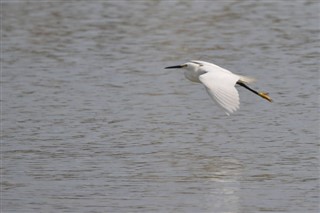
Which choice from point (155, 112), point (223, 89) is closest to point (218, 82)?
point (223, 89)

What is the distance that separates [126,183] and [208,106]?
2.38 m

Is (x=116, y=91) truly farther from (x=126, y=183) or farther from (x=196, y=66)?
(x=126, y=183)

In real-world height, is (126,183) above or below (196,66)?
below

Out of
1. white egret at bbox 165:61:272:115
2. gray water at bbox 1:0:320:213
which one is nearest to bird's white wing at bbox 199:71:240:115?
white egret at bbox 165:61:272:115

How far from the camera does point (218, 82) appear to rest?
6660mm

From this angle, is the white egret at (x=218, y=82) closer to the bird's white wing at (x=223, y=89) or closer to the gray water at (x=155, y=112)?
the bird's white wing at (x=223, y=89)

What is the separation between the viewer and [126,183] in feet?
22.2

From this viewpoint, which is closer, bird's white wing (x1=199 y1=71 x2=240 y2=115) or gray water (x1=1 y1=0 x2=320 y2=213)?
bird's white wing (x1=199 y1=71 x2=240 y2=115)

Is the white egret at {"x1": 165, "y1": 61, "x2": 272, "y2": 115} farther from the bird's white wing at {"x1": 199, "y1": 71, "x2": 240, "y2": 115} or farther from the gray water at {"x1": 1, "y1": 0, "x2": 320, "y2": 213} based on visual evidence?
the gray water at {"x1": 1, "y1": 0, "x2": 320, "y2": 213}

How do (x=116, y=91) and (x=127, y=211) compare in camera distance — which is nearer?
(x=127, y=211)

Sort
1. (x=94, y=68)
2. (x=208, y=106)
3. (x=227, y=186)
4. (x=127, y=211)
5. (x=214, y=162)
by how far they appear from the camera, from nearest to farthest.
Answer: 1. (x=127, y=211)
2. (x=227, y=186)
3. (x=214, y=162)
4. (x=208, y=106)
5. (x=94, y=68)

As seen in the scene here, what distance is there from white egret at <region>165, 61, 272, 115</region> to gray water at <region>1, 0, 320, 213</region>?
1.89ft

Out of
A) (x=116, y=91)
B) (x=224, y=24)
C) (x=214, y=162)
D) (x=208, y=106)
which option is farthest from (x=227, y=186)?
(x=224, y=24)

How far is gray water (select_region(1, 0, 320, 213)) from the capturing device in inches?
259
